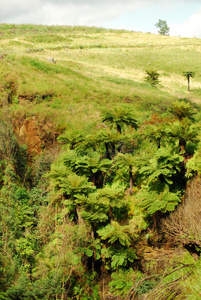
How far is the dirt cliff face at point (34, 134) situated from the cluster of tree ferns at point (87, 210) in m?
1.60

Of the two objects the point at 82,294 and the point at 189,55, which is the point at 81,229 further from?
the point at 189,55

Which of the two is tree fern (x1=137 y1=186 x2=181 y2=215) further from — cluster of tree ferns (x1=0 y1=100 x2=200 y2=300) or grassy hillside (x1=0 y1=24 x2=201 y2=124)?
grassy hillside (x1=0 y1=24 x2=201 y2=124)

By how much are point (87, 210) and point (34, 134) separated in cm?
797

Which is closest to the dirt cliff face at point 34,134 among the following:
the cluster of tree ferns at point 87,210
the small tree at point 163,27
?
the cluster of tree ferns at point 87,210

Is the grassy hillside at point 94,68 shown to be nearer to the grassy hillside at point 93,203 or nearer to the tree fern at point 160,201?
the grassy hillside at point 93,203

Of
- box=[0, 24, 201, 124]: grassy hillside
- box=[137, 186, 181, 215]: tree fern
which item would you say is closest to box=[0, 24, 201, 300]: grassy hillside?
box=[137, 186, 181, 215]: tree fern

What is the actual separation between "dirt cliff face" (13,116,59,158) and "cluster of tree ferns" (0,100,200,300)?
1604 mm

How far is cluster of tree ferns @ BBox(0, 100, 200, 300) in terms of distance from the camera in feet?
30.3

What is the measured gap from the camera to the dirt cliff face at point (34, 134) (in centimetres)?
1549

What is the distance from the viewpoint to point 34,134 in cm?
1592

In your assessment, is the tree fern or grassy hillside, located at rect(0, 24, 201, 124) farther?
grassy hillside, located at rect(0, 24, 201, 124)

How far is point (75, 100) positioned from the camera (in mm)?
20094

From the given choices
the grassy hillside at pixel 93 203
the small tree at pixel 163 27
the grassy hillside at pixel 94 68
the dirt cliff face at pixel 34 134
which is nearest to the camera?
the grassy hillside at pixel 93 203

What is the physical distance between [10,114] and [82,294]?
12.3 m
